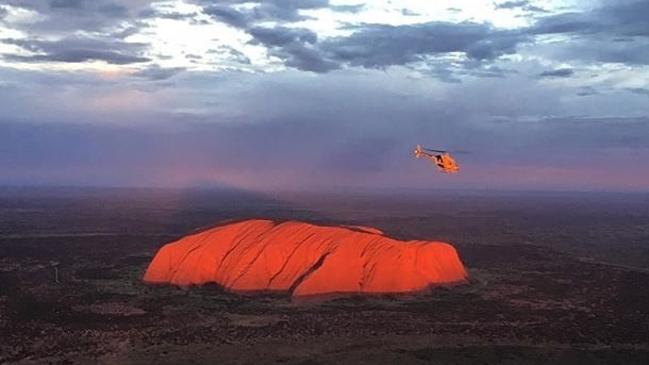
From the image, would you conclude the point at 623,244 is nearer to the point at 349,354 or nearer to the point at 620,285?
the point at 620,285

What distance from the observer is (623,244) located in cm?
8025

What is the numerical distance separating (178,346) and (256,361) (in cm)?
422

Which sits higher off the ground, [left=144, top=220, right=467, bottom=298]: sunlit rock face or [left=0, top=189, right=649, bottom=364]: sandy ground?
[left=144, top=220, right=467, bottom=298]: sunlit rock face

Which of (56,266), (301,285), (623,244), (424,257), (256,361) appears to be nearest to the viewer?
(256,361)

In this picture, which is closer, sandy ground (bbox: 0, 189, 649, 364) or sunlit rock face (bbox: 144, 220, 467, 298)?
sandy ground (bbox: 0, 189, 649, 364)

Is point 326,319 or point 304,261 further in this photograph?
point 304,261

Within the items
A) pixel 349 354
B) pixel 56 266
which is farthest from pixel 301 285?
pixel 56 266

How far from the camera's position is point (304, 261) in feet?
151

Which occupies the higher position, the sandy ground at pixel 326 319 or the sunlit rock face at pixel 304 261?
the sunlit rock face at pixel 304 261

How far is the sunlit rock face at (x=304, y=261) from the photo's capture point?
4434 centimetres

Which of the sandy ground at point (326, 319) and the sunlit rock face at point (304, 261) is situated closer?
the sandy ground at point (326, 319)

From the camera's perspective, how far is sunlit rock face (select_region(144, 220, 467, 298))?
44344mm

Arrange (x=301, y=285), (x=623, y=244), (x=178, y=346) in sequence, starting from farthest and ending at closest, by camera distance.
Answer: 1. (x=623, y=244)
2. (x=301, y=285)
3. (x=178, y=346)

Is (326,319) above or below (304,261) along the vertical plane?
below
